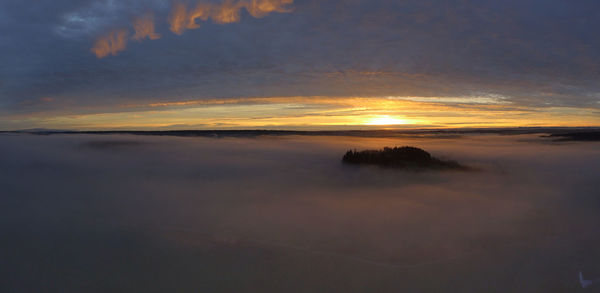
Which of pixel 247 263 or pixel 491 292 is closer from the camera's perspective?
pixel 491 292

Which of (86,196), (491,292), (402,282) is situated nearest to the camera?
(491,292)

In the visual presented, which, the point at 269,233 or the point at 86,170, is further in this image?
the point at 86,170

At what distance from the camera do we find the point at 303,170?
68.8 ft

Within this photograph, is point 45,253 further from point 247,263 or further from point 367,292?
point 367,292

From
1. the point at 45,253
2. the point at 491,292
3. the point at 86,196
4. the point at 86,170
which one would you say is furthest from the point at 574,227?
the point at 86,170

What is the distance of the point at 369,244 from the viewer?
23.0 ft

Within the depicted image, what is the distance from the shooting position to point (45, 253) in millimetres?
6312

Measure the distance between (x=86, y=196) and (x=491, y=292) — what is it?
13.7 m

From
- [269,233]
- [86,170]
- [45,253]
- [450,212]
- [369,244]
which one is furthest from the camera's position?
[86,170]

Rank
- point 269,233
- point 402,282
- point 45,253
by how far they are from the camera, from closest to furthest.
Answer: point 402,282, point 45,253, point 269,233

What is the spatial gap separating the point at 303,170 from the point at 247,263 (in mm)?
15161

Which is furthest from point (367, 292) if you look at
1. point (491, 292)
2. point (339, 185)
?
point (339, 185)

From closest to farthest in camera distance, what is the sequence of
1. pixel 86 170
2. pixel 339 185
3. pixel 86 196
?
pixel 86 196 → pixel 339 185 → pixel 86 170

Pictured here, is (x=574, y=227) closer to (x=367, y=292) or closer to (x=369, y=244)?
(x=369, y=244)
